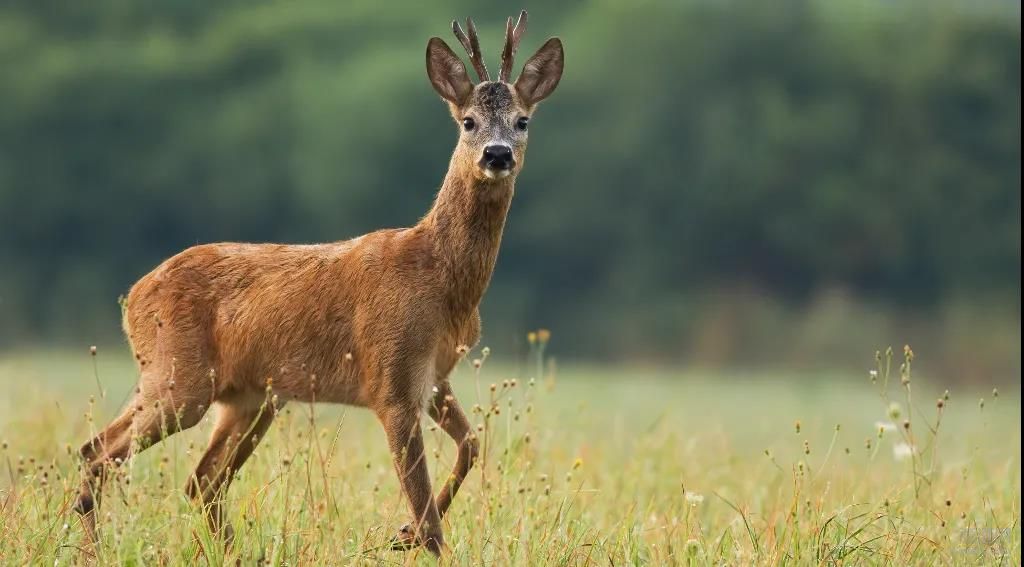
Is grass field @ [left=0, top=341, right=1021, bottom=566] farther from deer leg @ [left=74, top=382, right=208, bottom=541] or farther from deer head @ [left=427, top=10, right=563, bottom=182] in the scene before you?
deer head @ [left=427, top=10, right=563, bottom=182]

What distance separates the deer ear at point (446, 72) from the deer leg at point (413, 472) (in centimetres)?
144

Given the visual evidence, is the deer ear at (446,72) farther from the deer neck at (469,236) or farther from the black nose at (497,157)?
the black nose at (497,157)

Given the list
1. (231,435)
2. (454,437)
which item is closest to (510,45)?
(454,437)

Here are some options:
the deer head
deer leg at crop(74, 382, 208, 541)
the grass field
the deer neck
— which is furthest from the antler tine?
deer leg at crop(74, 382, 208, 541)

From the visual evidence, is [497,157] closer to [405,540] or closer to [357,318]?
[357,318]

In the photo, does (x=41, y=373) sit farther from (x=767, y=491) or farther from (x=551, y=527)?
(x=551, y=527)

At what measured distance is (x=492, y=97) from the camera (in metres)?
6.73

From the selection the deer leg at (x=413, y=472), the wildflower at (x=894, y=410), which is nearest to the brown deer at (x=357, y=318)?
the deer leg at (x=413, y=472)

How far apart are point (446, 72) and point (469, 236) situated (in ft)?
2.60

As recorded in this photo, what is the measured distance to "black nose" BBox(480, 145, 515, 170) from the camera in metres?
6.43

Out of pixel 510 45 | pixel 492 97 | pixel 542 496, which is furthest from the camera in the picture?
pixel 542 496

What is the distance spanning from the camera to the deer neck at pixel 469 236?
6.63m

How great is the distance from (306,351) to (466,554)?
4.03 ft

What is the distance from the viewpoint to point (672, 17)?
27.5 m
